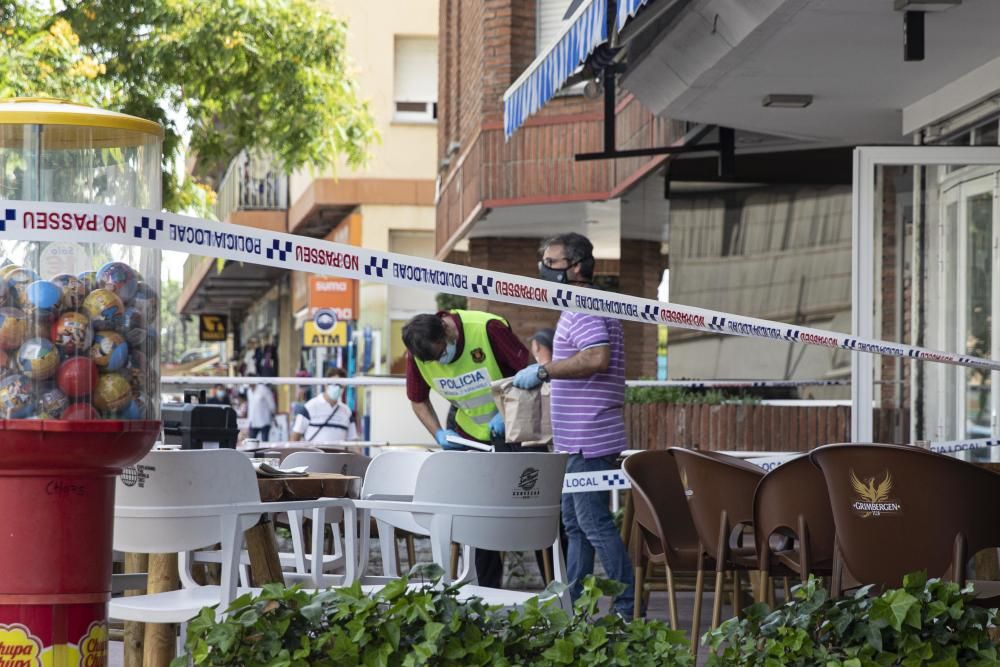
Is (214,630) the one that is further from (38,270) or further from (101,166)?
(101,166)

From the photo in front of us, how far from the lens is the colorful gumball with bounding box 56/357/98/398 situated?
153 inches

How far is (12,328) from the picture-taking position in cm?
387

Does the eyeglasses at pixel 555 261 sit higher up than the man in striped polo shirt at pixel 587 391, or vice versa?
the eyeglasses at pixel 555 261

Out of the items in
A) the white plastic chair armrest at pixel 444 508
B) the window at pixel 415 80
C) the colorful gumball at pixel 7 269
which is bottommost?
the white plastic chair armrest at pixel 444 508

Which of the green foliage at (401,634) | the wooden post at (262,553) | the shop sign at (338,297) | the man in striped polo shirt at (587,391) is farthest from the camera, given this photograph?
the shop sign at (338,297)

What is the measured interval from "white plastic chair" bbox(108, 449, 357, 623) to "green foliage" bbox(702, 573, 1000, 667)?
1823 mm

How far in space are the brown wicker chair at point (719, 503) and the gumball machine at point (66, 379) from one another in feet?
9.47

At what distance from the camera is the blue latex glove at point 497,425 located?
7.85 metres

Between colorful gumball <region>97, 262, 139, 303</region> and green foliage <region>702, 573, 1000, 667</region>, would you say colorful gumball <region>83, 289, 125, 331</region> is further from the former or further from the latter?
green foliage <region>702, 573, 1000, 667</region>

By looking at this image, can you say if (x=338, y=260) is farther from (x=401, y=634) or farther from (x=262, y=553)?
(x=401, y=634)

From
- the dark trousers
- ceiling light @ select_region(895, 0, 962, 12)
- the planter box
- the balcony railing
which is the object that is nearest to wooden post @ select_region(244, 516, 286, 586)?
ceiling light @ select_region(895, 0, 962, 12)

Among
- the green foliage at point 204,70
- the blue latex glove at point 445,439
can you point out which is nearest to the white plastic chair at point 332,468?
the blue latex glove at point 445,439

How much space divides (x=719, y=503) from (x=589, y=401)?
123 cm

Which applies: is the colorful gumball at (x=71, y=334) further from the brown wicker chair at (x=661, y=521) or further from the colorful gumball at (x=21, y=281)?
the brown wicker chair at (x=661, y=521)
